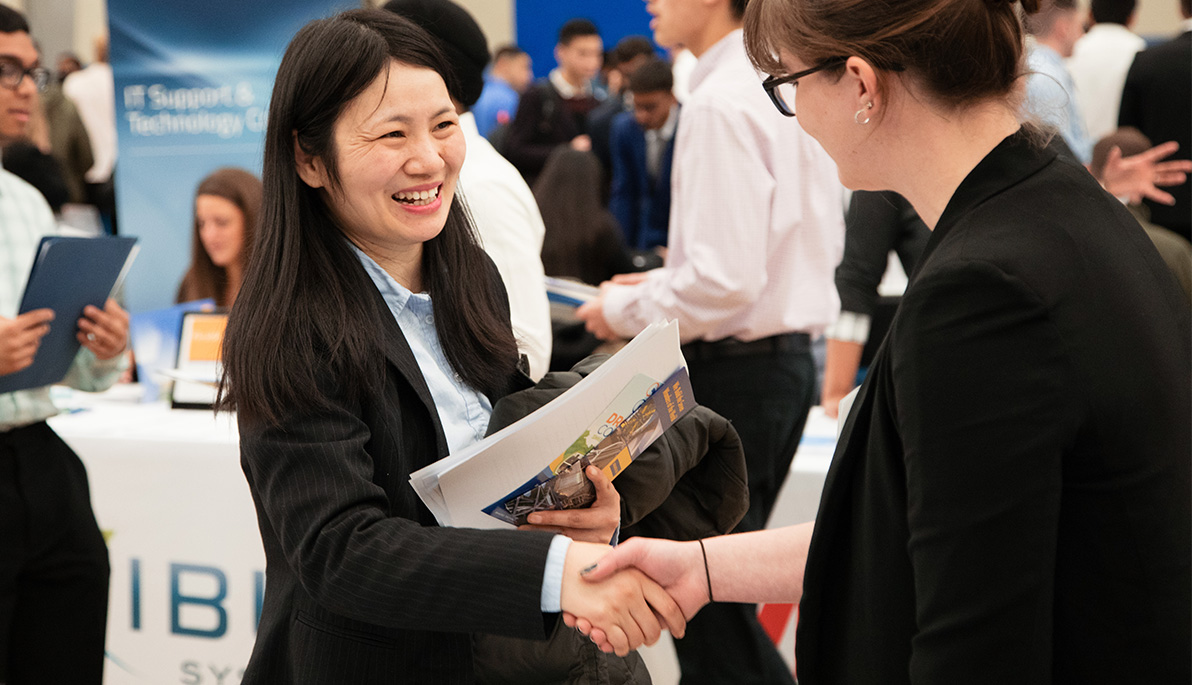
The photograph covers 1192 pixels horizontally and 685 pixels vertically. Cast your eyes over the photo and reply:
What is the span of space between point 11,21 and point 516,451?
2147mm

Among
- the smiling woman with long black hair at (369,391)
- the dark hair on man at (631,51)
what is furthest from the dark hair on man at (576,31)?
the smiling woman with long black hair at (369,391)

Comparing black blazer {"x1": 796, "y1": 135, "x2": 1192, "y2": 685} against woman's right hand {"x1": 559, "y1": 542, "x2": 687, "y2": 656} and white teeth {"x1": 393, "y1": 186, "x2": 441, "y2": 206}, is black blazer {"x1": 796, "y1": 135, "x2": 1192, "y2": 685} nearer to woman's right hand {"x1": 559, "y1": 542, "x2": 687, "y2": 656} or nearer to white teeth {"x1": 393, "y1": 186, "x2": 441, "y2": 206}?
woman's right hand {"x1": 559, "y1": 542, "x2": 687, "y2": 656}

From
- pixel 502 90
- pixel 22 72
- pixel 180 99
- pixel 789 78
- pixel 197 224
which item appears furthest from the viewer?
pixel 502 90

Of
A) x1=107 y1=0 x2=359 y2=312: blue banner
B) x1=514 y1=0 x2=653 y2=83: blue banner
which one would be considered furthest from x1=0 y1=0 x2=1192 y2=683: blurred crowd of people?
x1=514 y1=0 x2=653 y2=83: blue banner

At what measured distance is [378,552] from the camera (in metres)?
1.23

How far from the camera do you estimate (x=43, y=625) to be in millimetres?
2264

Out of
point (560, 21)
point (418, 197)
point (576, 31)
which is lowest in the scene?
point (418, 197)

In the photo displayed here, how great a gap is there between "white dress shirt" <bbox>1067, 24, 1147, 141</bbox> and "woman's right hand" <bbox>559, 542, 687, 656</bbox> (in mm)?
5424

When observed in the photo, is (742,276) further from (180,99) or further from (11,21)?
(180,99)

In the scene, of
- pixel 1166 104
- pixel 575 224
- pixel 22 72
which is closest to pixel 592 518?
pixel 22 72

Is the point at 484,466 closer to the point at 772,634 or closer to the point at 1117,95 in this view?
the point at 772,634

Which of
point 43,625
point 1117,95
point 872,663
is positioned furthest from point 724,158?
point 1117,95

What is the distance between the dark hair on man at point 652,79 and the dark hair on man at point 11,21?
424 cm

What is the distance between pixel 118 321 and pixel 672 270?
4.17ft
